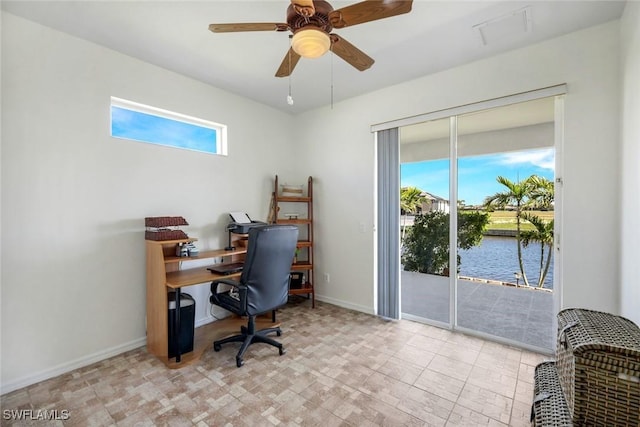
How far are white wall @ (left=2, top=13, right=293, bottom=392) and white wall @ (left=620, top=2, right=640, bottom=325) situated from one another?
11.8 ft

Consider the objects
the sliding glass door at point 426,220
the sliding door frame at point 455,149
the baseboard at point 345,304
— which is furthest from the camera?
the baseboard at point 345,304

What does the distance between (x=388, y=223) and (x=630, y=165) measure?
1.99m

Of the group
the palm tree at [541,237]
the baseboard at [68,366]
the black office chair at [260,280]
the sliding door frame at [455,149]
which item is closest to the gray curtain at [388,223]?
the sliding door frame at [455,149]

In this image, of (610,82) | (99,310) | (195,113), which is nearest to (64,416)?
(99,310)

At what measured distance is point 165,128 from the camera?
2.93 meters

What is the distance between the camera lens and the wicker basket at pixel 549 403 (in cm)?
115

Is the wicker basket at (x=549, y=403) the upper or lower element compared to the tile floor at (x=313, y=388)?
upper

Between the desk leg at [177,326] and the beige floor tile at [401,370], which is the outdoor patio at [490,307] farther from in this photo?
the desk leg at [177,326]

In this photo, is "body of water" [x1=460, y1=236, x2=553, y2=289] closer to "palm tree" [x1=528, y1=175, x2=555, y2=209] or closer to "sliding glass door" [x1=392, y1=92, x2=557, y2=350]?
"sliding glass door" [x1=392, y1=92, x2=557, y2=350]

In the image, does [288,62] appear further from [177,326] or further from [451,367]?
[451,367]

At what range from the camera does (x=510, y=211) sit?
274 cm

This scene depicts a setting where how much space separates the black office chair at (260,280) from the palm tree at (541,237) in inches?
87.8

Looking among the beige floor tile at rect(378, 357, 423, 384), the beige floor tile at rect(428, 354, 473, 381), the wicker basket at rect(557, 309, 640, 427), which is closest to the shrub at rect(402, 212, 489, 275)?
the beige floor tile at rect(428, 354, 473, 381)

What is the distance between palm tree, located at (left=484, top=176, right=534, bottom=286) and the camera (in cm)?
263
